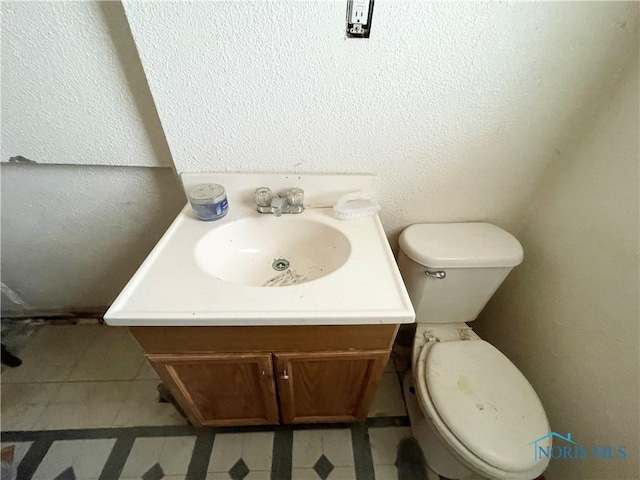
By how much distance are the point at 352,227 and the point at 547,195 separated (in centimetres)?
65

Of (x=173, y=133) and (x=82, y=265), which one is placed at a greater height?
(x=173, y=133)

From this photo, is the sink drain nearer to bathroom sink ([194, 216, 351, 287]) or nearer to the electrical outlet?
bathroom sink ([194, 216, 351, 287])

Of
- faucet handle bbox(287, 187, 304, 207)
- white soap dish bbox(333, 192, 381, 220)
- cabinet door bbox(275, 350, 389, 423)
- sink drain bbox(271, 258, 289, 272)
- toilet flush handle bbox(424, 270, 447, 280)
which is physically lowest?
cabinet door bbox(275, 350, 389, 423)

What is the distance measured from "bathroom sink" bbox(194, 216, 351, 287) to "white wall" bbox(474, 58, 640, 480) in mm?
674

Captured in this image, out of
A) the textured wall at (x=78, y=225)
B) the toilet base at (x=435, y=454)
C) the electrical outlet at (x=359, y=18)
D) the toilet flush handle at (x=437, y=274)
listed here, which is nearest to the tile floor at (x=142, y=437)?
the toilet base at (x=435, y=454)

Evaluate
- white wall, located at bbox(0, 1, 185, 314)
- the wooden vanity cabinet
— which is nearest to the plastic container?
white wall, located at bbox(0, 1, 185, 314)

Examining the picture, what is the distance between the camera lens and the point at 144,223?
3.25 ft

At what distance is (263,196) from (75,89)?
1.85 feet

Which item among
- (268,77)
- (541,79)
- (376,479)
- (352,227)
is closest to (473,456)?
(376,479)

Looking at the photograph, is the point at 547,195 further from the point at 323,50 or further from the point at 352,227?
the point at 323,50

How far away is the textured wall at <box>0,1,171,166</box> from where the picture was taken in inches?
24.3

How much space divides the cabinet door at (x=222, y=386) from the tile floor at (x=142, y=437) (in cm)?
15

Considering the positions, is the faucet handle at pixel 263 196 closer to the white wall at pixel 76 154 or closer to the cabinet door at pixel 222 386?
the white wall at pixel 76 154

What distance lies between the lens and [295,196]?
2.63 feet
